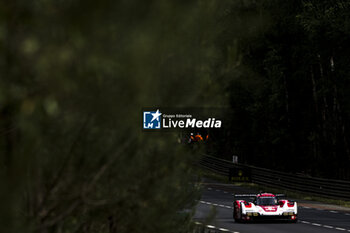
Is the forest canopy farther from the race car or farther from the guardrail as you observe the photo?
the guardrail

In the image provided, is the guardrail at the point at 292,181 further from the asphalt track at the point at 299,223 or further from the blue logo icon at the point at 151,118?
the blue logo icon at the point at 151,118

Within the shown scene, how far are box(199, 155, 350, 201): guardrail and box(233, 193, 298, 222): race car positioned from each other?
12474 millimetres

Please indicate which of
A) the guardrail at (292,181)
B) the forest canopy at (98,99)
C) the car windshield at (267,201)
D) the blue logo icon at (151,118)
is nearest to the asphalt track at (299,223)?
the car windshield at (267,201)

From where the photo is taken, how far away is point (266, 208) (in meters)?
28.9

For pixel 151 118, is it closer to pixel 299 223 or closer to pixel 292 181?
pixel 299 223

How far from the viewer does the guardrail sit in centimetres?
4159

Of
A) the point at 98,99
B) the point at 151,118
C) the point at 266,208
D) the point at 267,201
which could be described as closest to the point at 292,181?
the point at 266,208

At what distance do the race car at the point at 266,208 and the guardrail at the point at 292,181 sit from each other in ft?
40.9

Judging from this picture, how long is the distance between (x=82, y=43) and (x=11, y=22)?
17.9 inches

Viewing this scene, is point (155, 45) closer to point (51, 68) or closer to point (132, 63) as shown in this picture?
point (132, 63)

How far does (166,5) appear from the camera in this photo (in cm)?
448

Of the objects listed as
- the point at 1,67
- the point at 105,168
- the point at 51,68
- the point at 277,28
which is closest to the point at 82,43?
the point at 51,68

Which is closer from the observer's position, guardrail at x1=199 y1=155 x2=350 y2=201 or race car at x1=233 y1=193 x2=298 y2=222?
race car at x1=233 y1=193 x2=298 y2=222

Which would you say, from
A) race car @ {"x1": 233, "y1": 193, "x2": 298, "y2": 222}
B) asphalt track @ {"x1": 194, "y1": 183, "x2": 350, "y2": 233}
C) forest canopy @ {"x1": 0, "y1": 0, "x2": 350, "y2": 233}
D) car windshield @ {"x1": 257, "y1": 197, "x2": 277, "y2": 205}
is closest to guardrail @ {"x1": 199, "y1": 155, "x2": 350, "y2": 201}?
asphalt track @ {"x1": 194, "y1": 183, "x2": 350, "y2": 233}
